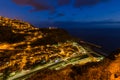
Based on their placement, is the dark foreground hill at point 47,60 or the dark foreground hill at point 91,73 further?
the dark foreground hill at point 47,60

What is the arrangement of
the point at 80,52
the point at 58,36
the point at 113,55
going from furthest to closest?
the point at 58,36, the point at 80,52, the point at 113,55

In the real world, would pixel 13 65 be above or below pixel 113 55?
below

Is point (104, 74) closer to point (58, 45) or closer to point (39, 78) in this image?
point (39, 78)

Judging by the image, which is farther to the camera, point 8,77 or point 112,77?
point 8,77

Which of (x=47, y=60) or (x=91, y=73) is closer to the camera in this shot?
(x=91, y=73)

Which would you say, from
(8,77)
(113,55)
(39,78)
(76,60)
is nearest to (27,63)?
(8,77)

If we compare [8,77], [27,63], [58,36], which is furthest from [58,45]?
[8,77]

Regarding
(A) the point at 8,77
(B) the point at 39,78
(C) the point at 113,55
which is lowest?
(A) the point at 8,77

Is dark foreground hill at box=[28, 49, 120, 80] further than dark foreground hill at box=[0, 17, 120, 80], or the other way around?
dark foreground hill at box=[0, 17, 120, 80]

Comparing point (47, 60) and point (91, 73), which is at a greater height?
point (91, 73)

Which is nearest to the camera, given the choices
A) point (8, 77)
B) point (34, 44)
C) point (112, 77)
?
point (112, 77)

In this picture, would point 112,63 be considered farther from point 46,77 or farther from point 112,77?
point 46,77
